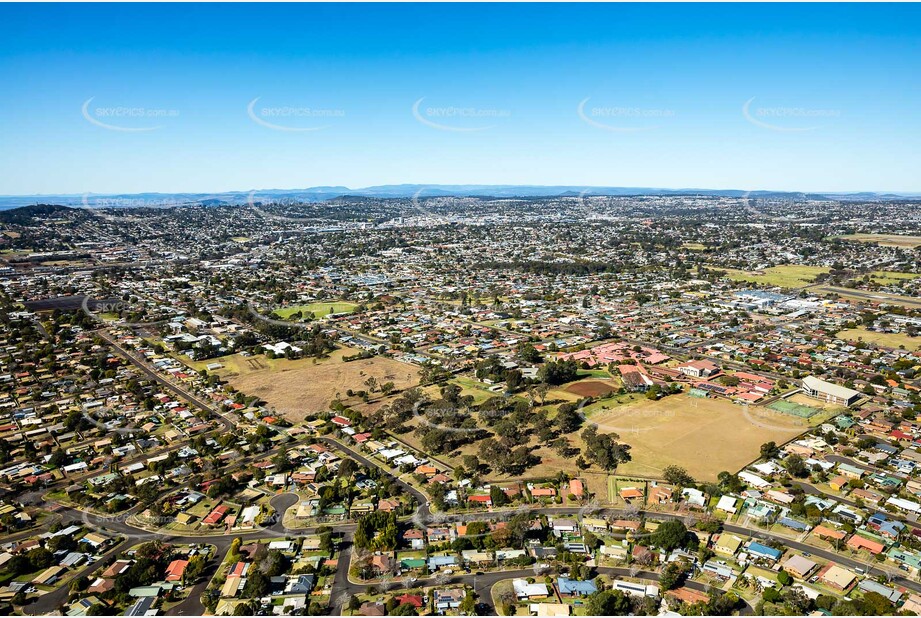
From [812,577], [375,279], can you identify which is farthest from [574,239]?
[812,577]

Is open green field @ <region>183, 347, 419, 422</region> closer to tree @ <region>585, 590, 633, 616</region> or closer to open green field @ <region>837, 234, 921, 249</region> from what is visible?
tree @ <region>585, 590, 633, 616</region>

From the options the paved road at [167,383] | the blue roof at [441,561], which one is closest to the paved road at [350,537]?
the blue roof at [441,561]

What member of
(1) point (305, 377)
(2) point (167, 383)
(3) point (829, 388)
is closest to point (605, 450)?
(3) point (829, 388)

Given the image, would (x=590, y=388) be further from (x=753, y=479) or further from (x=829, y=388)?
(x=829, y=388)

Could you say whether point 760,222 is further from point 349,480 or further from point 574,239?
point 349,480

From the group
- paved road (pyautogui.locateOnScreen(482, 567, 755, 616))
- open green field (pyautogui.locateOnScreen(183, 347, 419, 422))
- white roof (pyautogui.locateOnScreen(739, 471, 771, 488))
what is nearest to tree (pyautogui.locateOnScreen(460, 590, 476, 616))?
paved road (pyautogui.locateOnScreen(482, 567, 755, 616))

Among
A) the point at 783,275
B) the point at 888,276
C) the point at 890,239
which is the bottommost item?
the point at 783,275

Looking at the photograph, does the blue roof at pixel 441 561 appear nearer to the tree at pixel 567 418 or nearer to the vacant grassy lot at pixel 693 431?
the vacant grassy lot at pixel 693 431
